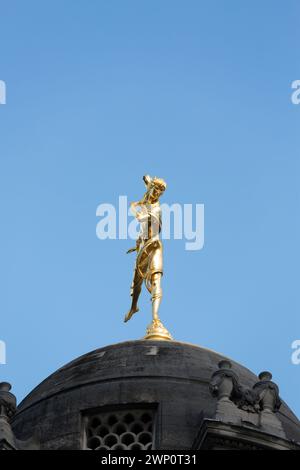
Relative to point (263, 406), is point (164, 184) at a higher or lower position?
higher

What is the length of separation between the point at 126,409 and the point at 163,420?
3.65 ft

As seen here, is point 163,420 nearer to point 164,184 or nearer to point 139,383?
point 139,383

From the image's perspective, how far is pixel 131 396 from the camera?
3504 inches

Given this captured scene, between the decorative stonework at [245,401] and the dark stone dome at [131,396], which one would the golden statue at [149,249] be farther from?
the decorative stonework at [245,401]

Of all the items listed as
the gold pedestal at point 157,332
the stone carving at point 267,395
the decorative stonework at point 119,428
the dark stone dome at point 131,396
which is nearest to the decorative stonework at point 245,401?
the stone carving at point 267,395

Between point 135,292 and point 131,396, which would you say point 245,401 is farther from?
point 135,292

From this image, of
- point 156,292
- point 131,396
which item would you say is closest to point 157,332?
point 156,292

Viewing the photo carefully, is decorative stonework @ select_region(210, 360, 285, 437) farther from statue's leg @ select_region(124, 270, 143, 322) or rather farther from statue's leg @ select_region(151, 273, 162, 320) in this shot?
statue's leg @ select_region(124, 270, 143, 322)

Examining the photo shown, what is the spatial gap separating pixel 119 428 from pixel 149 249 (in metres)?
8.40

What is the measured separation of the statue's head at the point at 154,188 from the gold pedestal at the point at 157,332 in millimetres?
3723

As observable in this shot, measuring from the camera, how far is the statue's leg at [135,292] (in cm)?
9594
